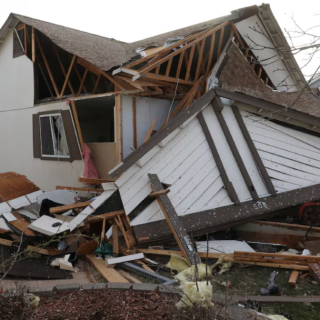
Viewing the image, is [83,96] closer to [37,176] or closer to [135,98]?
[135,98]

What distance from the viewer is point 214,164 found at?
24.3ft

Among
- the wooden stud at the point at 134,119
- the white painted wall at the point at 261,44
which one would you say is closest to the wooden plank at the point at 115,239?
the wooden stud at the point at 134,119

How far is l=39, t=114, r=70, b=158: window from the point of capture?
11.5m

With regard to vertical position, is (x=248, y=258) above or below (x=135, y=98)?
below

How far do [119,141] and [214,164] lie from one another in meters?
3.11

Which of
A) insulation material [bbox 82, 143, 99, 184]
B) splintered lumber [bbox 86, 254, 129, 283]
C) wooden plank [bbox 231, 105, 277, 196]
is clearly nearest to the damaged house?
insulation material [bbox 82, 143, 99, 184]

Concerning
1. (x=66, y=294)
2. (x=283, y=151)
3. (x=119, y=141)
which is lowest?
(x=66, y=294)

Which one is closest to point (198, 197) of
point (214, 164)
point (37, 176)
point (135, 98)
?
point (214, 164)

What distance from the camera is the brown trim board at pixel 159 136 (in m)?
6.54

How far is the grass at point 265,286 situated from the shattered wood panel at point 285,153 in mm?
2719

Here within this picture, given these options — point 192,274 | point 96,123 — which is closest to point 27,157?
point 96,123

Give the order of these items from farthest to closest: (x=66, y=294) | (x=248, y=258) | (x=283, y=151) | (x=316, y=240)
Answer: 1. (x=283, y=151)
2. (x=316, y=240)
3. (x=248, y=258)
4. (x=66, y=294)

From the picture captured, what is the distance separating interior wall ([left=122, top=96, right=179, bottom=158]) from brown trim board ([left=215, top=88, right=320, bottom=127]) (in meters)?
2.92

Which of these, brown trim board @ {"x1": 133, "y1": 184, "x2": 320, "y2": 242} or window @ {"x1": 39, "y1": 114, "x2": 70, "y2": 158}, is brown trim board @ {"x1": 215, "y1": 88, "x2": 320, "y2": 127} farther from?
window @ {"x1": 39, "y1": 114, "x2": 70, "y2": 158}
